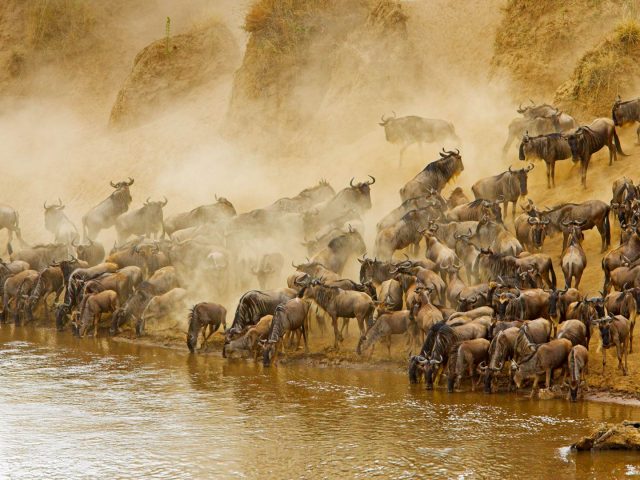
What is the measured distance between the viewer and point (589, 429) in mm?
13758

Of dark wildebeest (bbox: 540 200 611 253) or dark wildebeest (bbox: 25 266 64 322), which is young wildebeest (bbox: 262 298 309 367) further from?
dark wildebeest (bbox: 25 266 64 322)

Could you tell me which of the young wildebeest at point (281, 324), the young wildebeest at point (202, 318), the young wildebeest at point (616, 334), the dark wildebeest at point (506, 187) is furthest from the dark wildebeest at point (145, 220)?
the young wildebeest at point (616, 334)

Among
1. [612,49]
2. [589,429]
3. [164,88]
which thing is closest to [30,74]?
[164,88]

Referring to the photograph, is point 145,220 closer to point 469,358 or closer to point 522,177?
point 522,177

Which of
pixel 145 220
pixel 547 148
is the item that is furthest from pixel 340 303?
pixel 145 220

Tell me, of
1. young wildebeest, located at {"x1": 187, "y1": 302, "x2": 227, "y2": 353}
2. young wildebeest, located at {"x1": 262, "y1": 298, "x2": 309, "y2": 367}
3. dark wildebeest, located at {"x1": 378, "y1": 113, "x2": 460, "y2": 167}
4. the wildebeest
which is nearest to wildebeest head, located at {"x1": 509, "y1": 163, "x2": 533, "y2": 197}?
dark wildebeest, located at {"x1": 378, "y1": 113, "x2": 460, "y2": 167}

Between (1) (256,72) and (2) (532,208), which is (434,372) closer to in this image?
(2) (532,208)

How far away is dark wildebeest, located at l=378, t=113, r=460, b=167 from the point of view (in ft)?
98.1

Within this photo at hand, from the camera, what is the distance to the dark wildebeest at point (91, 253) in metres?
26.4

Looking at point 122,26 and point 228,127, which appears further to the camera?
point 122,26

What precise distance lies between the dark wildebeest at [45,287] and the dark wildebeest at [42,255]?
7.26 ft

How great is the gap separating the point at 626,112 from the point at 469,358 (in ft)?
41.2

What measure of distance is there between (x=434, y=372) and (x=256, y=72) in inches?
Result: 925

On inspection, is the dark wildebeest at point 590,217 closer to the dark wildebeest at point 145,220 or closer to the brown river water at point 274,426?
the brown river water at point 274,426
